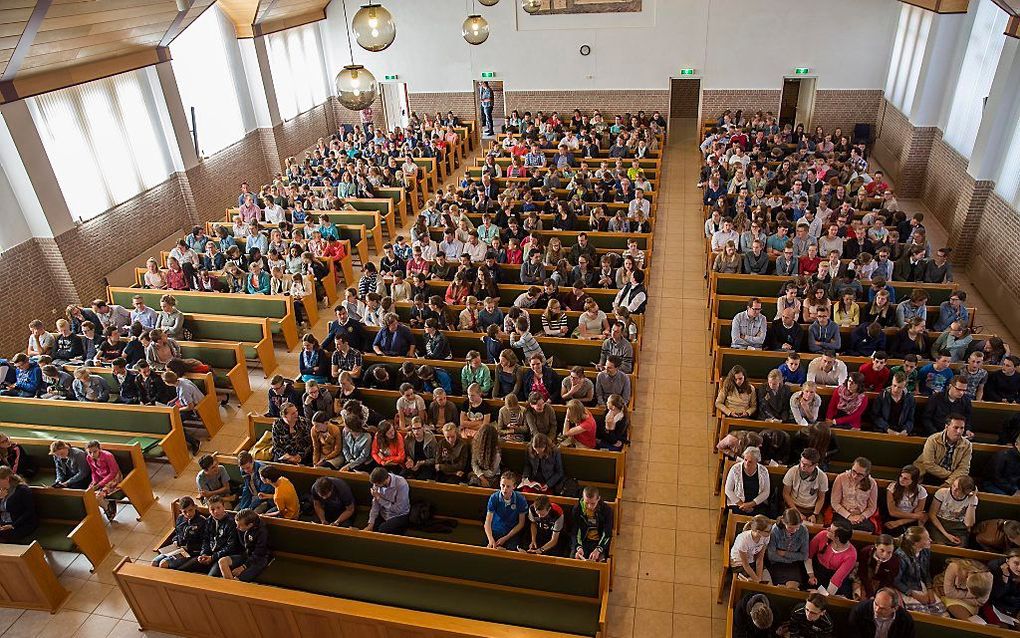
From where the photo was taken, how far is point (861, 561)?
4820 millimetres

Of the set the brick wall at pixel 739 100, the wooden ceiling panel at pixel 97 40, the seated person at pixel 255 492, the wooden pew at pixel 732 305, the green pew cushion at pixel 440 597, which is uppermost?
the wooden ceiling panel at pixel 97 40

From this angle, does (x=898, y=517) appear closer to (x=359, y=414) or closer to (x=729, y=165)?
(x=359, y=414)

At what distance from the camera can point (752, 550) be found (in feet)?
15.9

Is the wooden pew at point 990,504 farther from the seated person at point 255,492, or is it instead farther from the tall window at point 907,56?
the tall window at point 907,56

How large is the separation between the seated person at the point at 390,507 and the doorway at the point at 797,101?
15.3 meters

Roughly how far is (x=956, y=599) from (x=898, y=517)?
753 mm

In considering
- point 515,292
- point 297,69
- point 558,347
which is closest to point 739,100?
point 515,292

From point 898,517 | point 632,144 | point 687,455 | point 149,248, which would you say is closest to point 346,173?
point 149,248

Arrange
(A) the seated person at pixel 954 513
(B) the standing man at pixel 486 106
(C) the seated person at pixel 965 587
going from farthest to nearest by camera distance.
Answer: (B) the standing man at pixel 486 106, (A) the seated person at pixel 954 513, (C) the seated person at pixel 965 587

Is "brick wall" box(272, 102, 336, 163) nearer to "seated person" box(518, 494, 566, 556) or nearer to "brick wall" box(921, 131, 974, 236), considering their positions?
"seated person" box(518, 494, 566, 556)

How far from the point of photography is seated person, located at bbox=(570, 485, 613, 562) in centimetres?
515

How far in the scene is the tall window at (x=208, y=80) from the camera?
1356cm

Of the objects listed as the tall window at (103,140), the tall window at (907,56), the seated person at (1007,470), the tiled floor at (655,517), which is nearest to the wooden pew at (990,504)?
the seated person at (1007,470)

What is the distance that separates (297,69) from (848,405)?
16286mm
